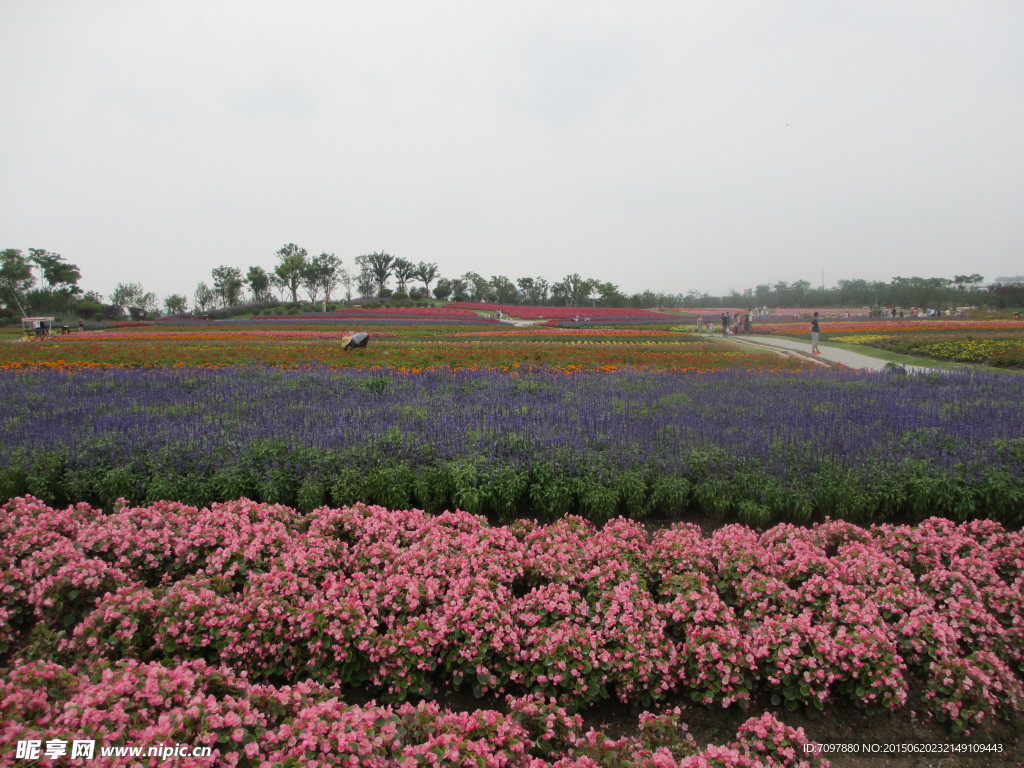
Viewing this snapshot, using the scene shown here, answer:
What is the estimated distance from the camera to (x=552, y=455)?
6.13 meters

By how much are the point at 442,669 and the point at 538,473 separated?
2.54m

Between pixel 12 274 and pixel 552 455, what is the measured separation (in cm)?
7565

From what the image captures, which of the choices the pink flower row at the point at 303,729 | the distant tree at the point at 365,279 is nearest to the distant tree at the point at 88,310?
the distant tree at the point at 365,279

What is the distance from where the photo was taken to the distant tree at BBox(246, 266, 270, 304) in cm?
7681

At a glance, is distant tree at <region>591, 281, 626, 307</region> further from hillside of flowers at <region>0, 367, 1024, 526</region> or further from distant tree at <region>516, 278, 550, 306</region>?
A: hillside of flowers at <region>0, 367, 1024, 526</region>

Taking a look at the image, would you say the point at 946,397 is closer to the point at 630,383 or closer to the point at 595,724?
the point at 630,383

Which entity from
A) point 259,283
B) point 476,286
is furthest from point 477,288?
point 259,283

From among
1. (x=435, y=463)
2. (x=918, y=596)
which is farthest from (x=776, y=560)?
(x=435, y=463)

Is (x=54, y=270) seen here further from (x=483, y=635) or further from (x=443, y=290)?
(x=483, y=635)

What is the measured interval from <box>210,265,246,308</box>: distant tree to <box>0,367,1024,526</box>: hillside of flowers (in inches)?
2995

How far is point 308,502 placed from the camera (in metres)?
5.72

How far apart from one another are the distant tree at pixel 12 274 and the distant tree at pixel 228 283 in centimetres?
2028

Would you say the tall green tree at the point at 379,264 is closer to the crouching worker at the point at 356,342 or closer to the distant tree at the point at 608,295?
the distant tree at the point at 608,295

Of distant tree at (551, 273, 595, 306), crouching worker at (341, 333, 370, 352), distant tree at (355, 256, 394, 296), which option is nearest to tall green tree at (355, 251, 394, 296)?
distant tree at (355, 256, 394, 296)
